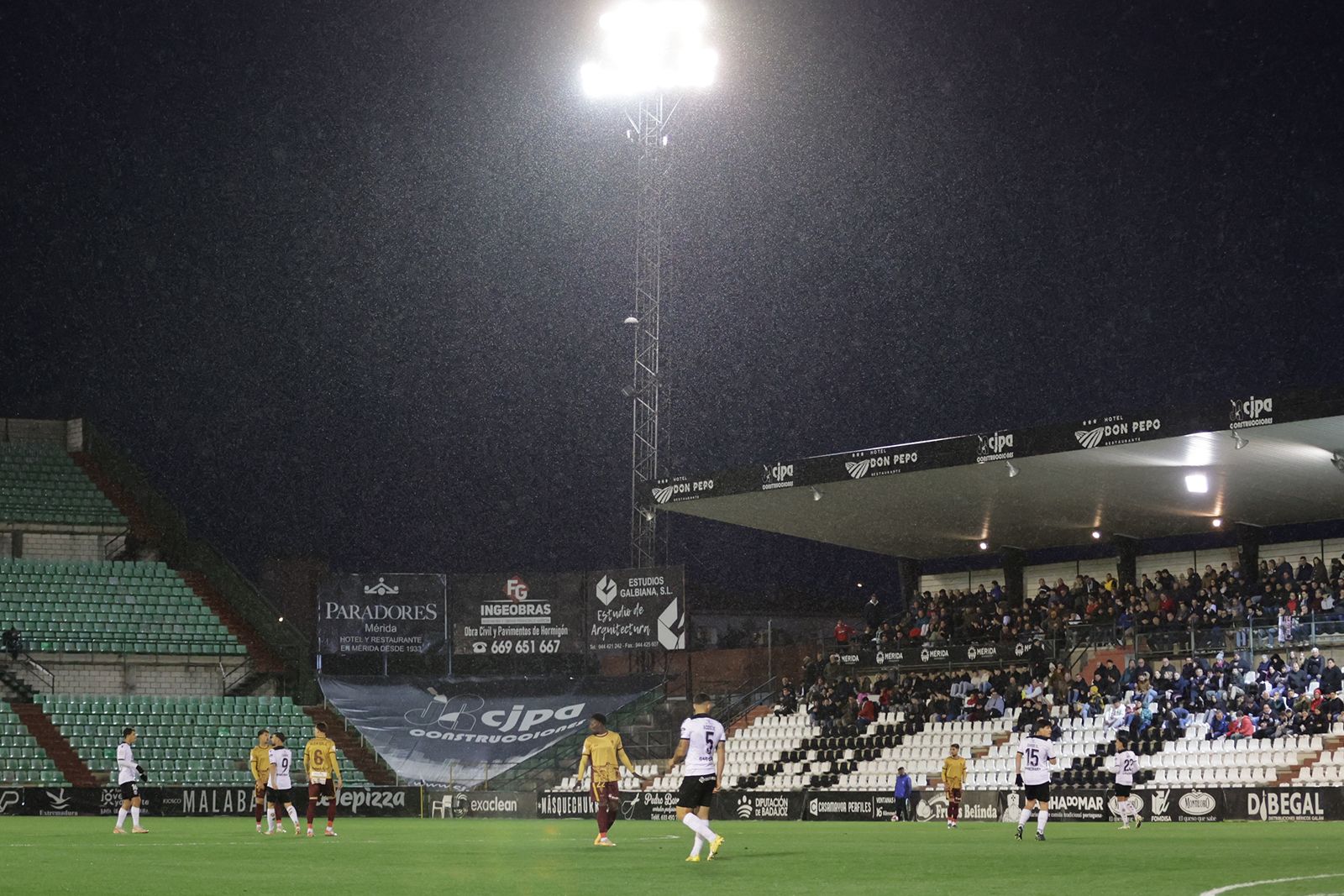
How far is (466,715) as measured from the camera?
52.6 m

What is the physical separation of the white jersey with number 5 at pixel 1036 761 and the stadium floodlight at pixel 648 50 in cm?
2292

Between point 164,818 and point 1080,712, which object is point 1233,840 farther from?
point 164,818

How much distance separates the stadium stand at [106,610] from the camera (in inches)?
2078

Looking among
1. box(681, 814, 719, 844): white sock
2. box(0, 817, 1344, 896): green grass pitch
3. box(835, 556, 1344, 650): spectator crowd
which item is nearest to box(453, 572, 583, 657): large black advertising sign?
box(835, 556, 1344, 650): spectator crowd

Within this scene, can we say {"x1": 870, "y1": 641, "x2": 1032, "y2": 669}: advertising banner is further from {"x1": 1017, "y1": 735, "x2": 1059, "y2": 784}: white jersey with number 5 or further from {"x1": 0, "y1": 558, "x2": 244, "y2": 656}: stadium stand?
{"x1": 0, "y1": 558, "x2": 244, "y2": 656}: stadium stand

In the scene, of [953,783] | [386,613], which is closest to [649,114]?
[386,613]

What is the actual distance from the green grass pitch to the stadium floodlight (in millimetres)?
21263

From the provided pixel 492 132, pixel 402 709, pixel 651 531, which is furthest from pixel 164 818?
pixel 492 132

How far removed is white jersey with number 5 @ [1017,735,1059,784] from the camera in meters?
27.0

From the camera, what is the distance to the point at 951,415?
62.1 meters

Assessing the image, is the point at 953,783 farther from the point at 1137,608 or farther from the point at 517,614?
the point at 517,614

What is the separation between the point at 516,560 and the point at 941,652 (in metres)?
27.2

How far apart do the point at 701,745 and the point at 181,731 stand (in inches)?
1359

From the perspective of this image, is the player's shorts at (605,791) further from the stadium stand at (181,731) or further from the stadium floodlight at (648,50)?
the stadium stand at (181,731)
